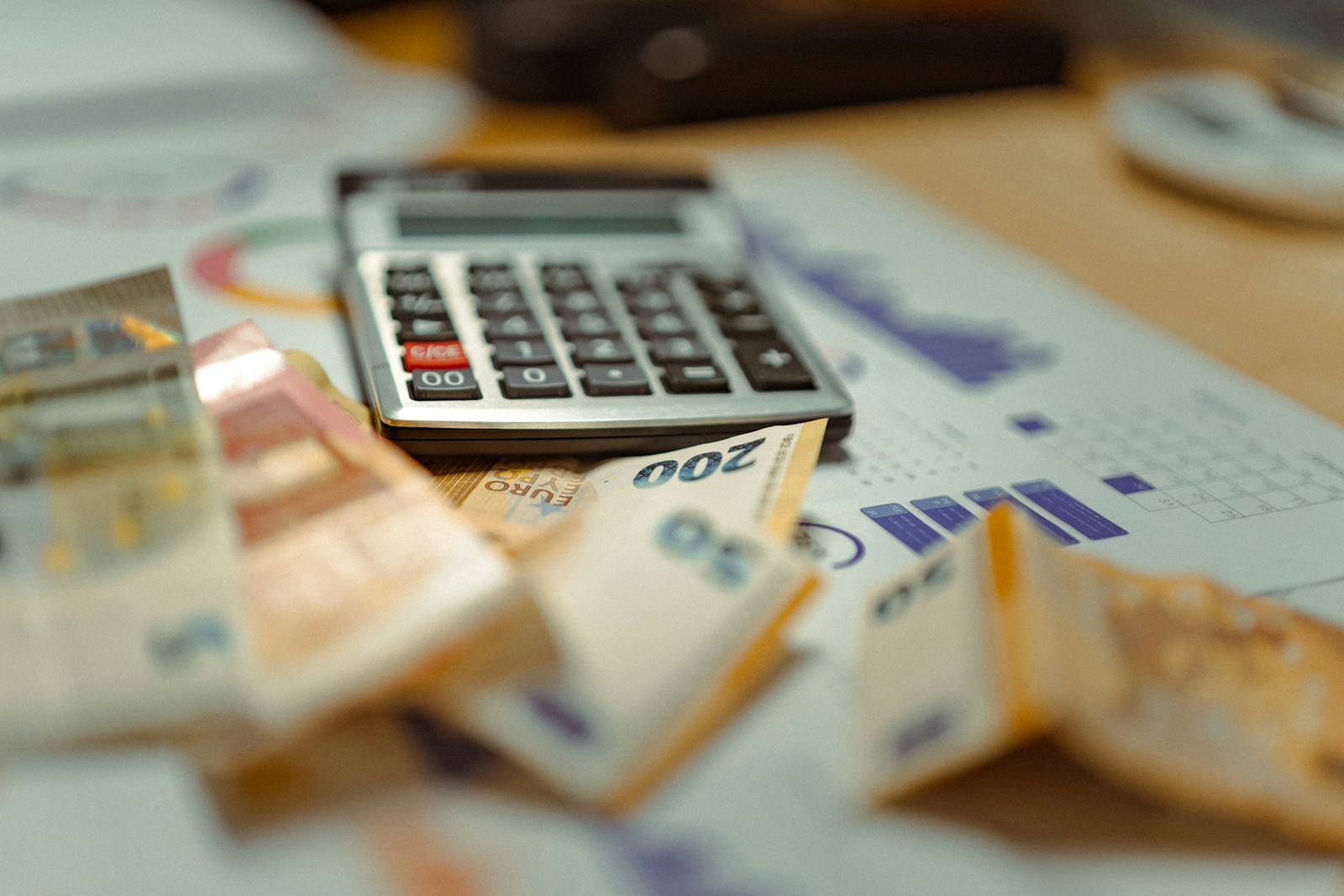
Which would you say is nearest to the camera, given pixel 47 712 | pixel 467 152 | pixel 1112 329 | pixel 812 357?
pixel 47 712

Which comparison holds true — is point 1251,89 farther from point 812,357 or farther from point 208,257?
point 208,257

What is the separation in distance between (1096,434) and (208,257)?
0.38m

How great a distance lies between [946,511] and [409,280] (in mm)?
204

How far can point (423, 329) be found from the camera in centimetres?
37

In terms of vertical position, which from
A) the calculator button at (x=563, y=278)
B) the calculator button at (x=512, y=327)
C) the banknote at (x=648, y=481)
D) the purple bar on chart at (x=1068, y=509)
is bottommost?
the purple bar on chart at (x=1068, y=509)

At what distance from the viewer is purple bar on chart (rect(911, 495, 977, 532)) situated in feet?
1.11

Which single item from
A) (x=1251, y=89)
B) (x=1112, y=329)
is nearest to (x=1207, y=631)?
(x=1112, y=329)

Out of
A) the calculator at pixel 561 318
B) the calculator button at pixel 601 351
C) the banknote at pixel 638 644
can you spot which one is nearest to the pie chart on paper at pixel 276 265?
the calculator at pixel 561 318

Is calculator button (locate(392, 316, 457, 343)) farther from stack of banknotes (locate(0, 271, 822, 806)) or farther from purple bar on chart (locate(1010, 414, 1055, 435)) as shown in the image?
purple bar on chart (locate(1010, 414, 1055, 435))

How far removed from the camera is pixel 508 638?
0.82ft

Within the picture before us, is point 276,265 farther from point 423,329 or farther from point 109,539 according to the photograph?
point 109,539

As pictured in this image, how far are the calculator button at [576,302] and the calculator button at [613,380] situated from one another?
0.14ft

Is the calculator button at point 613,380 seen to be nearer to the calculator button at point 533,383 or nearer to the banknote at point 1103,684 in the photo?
the calculator button at point 533,383

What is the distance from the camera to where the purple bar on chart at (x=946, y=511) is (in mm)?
338
